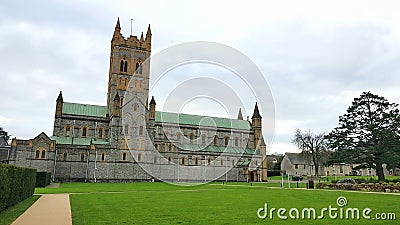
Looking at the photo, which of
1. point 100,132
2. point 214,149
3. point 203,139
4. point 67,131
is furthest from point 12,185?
point 203,139

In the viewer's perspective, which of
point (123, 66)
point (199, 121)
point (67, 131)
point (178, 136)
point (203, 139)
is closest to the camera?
point (67, 131)

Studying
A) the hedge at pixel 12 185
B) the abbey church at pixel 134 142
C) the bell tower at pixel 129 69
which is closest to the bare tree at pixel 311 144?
the abbey church at pixel 134 142

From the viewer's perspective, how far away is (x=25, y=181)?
23.6 meters

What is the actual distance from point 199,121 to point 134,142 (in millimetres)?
22417

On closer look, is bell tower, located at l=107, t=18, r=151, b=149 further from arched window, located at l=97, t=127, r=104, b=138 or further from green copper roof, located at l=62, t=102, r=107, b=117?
arched window, located at l=97, t=127, r=104, b=138

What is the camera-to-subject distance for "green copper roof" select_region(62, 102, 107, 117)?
66.8 metres

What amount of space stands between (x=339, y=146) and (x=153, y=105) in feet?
124

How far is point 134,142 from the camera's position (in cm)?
6494

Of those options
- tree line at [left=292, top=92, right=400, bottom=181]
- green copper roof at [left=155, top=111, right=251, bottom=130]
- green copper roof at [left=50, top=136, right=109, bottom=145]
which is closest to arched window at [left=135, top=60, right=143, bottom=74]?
green copper roof at [left=155, top=111, right=251, bottom=130]

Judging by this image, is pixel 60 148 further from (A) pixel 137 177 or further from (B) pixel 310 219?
(B) pixel 310 219

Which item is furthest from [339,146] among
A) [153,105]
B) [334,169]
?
[334,169]

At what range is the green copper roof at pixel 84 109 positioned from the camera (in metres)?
66.8

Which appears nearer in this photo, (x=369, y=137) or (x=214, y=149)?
(x=369, y=137)

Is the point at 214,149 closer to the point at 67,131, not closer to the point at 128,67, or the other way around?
the point at 128,67
